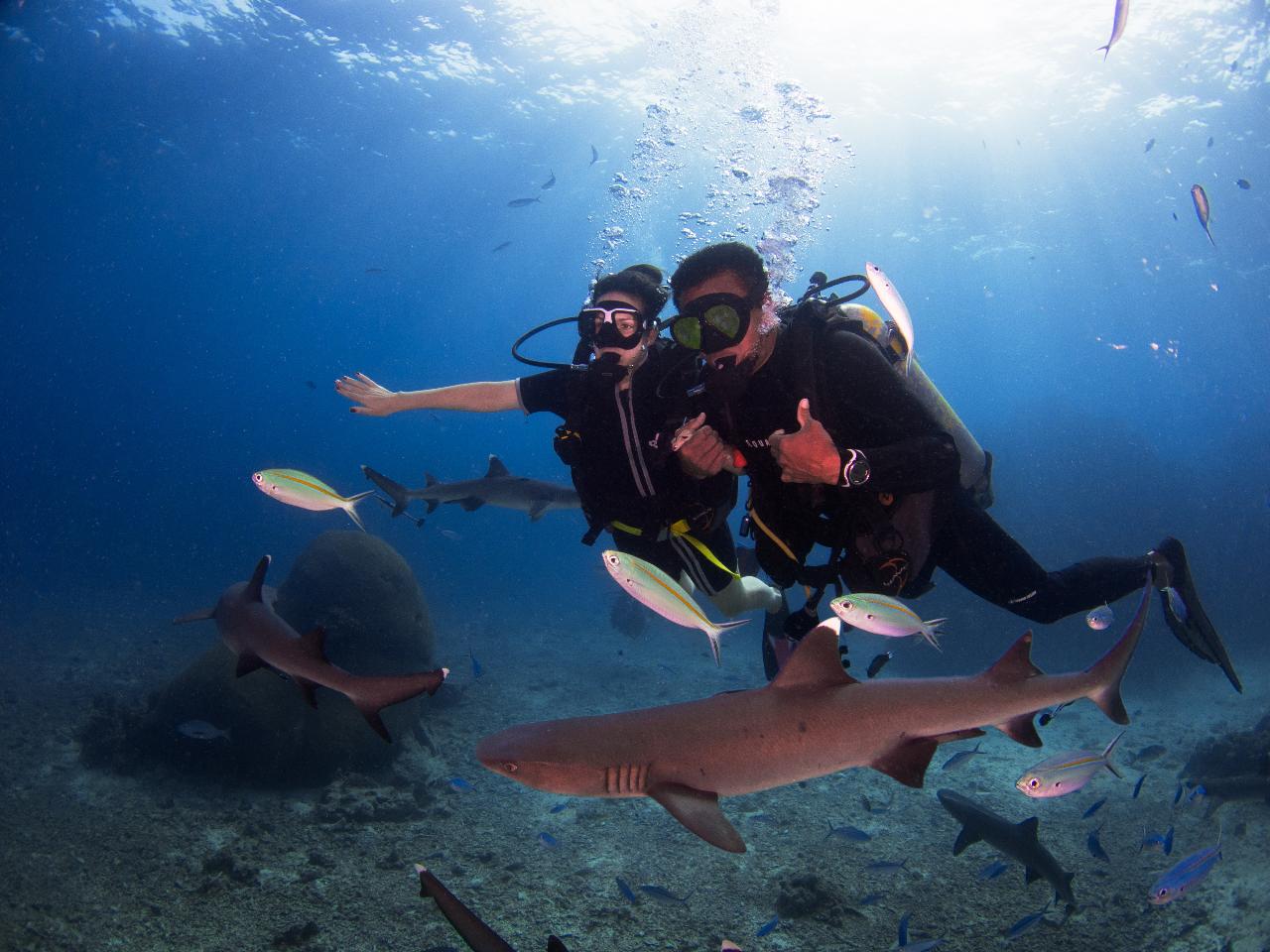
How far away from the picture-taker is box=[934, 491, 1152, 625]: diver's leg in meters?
4.88

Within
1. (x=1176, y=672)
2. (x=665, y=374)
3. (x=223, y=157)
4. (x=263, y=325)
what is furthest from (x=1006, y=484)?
(x=263, y=325)

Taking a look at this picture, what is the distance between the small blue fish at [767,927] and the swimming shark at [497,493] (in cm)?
656

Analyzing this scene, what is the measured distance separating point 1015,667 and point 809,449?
4.74 ft

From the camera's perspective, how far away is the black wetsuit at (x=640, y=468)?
15.9 feet

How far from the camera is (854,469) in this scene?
3.44 m

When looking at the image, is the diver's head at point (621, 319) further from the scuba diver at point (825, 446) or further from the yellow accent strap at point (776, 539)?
the yellow accent strap at point (776, 539)

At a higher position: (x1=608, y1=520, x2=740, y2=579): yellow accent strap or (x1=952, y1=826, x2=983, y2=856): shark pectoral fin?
(x1=608, y1=520, x2=740, y2=579): yellow accent strap

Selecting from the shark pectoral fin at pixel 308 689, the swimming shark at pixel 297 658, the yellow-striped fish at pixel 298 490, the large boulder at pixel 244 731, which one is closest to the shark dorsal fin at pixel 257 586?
the swimming shark at pixel 297 658

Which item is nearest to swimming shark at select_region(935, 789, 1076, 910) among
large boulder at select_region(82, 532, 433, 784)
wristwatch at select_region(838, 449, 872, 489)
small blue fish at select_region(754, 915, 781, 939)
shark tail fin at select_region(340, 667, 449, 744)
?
small blue fish at select_region(754, 915, 781, 939)

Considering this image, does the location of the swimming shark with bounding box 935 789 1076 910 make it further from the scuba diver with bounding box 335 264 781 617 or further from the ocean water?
the scuba diver with bounding box 335 264 781 617

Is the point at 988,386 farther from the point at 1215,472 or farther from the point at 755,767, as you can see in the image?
the point at 755,767

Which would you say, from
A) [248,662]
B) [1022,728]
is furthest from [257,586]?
[1022,728]

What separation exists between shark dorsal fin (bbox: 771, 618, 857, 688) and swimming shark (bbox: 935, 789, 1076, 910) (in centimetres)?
438

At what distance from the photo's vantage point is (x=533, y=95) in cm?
3188
